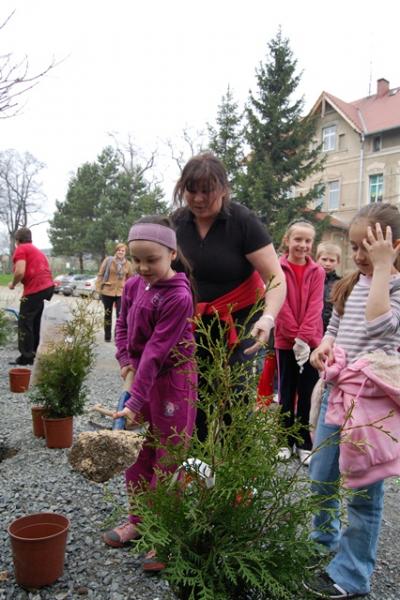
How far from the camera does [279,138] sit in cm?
2534

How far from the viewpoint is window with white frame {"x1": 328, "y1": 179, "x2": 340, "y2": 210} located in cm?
3494

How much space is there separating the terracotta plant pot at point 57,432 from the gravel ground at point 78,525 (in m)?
0.09

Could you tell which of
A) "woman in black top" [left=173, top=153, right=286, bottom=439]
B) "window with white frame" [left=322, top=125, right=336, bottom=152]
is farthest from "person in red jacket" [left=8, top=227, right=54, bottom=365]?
"window with white frame" [left=322, top=125, right=336, bottom=152]

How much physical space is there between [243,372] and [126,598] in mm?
1276

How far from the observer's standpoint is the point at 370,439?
2070 millimetres

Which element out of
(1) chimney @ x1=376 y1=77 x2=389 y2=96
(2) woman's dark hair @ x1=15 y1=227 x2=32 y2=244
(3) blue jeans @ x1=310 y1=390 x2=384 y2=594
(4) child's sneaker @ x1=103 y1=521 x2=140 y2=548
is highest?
(1) chimney @ x1=376 y1=77 x2=389 y2=96

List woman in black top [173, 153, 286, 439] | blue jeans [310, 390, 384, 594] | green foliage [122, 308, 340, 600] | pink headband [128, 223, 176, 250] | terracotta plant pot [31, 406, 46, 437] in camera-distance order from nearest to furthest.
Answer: green foliage [122, 308, 340, 600], blue jeans [310, 390, 384, 594], pink headband [128, 223, 176, 250], woman in black top [173, 153, 286, 439], terracotta plant pot [31, 406, 46, 437]

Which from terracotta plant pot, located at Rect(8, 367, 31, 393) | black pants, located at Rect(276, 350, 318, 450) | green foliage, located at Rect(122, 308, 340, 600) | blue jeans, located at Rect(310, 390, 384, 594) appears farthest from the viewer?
terracotta plant pot, located at Rect(8, 367, 31, 393)

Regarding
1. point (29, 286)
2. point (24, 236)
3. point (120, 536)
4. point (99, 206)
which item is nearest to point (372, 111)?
point (99, 206)

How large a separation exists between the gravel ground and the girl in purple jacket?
0.27 m

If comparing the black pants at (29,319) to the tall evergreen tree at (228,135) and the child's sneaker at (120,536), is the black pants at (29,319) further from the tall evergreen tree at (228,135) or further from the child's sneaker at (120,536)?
the tall evergreen tree at (228,135)

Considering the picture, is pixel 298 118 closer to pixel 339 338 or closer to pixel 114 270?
pixel 114 270

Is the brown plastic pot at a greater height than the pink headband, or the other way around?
the pink headband

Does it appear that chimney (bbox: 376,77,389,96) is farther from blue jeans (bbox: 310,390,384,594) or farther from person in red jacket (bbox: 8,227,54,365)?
blue jeans (bbox: 310,390,384,594)
